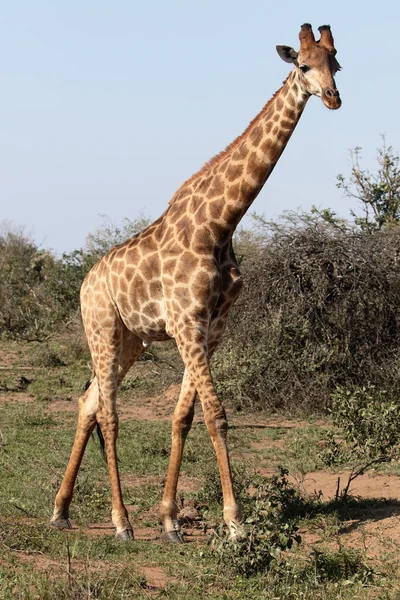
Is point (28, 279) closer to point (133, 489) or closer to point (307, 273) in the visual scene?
point (307, 273)

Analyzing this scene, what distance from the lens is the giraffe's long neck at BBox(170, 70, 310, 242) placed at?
220 inches

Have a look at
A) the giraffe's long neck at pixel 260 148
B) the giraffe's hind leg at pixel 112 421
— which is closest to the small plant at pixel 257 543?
the giraffe's hind leg at pixel 112 421

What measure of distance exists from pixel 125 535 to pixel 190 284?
165 cm

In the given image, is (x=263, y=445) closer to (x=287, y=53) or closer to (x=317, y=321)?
(x=317, y=321)

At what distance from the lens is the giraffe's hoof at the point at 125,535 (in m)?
5.55

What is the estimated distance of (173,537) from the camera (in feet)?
18.3

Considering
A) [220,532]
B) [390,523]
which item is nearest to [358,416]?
[390,523]

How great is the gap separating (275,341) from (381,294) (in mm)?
1392

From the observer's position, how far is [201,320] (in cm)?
562

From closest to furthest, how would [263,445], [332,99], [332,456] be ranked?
1. [332,99]
2. [332,456]
3. [263,445]

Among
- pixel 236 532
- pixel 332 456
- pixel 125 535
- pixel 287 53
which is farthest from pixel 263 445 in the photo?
pixel 287 53

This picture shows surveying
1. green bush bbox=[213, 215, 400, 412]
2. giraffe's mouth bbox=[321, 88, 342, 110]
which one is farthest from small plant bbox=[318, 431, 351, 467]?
green bush bbox=[213, 215, 400, 412]

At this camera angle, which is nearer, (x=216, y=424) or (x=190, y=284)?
(x=216, y=424)

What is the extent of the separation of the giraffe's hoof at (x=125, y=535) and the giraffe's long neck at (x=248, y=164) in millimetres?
1970
